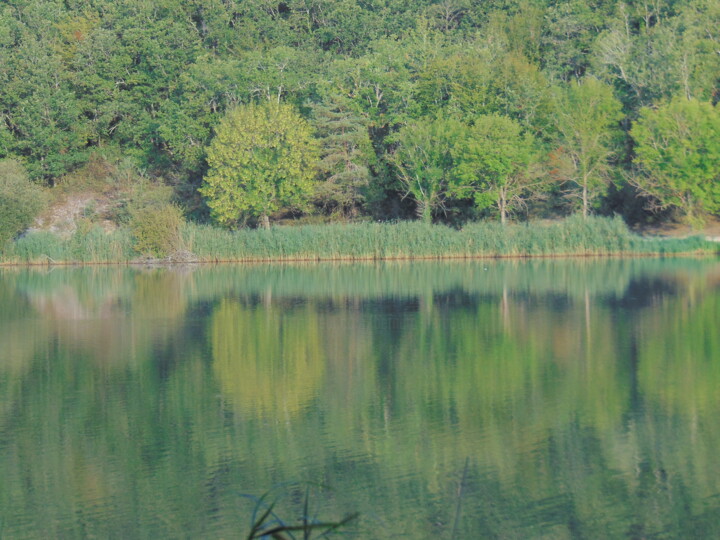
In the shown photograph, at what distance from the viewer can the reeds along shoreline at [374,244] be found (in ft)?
149

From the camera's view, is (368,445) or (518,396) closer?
(368,445)

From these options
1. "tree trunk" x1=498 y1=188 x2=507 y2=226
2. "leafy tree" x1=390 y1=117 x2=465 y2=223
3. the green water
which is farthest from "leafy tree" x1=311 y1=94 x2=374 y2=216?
the green water

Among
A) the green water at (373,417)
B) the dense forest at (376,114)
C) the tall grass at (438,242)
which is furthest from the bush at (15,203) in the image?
the green water at (373,417)

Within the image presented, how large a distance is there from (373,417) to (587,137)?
40.3 m

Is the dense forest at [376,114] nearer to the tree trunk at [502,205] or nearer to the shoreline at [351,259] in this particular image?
the tree trunk at [502,205]

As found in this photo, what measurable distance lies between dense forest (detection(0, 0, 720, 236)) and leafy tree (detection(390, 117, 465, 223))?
4.6 inches

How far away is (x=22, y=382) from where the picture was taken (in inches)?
675

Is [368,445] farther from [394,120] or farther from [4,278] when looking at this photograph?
[394,120]

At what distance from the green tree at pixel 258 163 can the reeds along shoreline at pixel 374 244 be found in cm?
365

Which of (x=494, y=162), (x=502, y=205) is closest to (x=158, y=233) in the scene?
(x=494, y=162)

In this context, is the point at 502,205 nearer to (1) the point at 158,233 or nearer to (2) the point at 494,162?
(2) the point at 494,162

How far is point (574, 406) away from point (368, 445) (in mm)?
3538

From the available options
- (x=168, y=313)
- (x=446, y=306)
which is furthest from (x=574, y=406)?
(x=168, y=313)

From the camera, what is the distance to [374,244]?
4594cm
